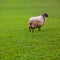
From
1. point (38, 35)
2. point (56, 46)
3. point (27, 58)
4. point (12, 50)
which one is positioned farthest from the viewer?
point (38, 35)

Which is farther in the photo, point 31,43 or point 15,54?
point 31,43

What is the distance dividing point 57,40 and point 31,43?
1.96m

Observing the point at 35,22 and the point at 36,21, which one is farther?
the point at 36,21

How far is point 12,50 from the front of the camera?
13422 mm

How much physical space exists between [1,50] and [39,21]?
711cm

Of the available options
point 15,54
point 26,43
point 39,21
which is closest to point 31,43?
point 26,43

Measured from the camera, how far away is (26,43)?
15164 mm

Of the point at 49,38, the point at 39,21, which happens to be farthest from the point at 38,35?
the point at 39,21

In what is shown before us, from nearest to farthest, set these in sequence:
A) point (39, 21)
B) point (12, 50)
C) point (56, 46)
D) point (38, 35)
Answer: point (12, 50) < point (56, 46) < point (38, 35) < point (39, 21)

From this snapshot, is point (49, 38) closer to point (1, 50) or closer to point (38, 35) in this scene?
point (38, 35)

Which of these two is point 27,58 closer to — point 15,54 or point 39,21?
point 15,54

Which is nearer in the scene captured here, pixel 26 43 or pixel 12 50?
pixel 12 50

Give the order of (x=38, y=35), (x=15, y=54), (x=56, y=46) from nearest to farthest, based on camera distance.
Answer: (x=15, y=54)
(x=56, y=46)
(x=38, y=35)

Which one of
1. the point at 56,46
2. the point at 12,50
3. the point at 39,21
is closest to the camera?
the point at 12,50
